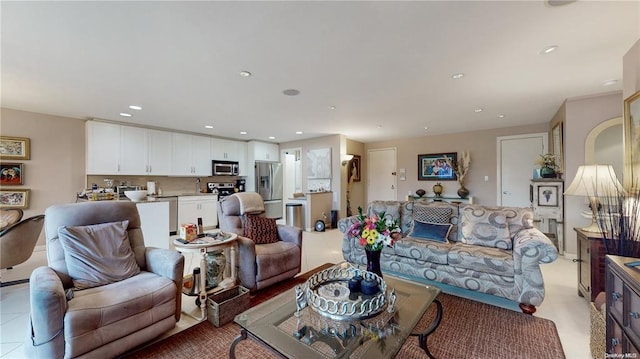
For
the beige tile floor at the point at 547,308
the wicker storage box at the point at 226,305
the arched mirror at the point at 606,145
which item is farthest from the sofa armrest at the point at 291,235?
the arched mirror at the point at 606,145

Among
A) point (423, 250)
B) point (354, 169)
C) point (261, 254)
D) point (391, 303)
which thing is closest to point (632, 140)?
point (423, 250)

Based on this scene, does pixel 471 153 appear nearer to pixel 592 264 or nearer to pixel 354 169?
pixel 354 169

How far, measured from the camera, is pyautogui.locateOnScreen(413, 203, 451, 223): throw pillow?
10.1ft

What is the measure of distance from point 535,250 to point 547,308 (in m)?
0.67

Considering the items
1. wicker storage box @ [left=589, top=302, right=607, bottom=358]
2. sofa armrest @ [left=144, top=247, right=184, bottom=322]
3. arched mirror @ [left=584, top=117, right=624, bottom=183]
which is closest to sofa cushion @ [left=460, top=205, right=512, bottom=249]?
wicker storage box @ [left=589, top=302, right=607, bottom=358]

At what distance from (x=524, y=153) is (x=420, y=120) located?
8.60ft

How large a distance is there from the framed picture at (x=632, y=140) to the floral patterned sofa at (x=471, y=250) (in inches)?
30.4

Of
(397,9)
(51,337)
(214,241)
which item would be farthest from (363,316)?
(397,9)

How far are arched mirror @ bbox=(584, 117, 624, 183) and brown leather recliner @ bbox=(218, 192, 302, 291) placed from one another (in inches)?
162

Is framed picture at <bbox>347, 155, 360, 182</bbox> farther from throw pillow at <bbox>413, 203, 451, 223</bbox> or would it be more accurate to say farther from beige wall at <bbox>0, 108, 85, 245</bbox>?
beige wall at <bbox>0, 108, 85, 245</bbox>

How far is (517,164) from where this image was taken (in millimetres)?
5402

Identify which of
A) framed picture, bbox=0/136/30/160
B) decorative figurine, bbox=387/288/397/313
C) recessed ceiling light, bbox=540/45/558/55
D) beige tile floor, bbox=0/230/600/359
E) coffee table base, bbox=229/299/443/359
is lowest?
beige tile floor, bbox=0/230/600/359

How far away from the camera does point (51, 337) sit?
4.59 ft

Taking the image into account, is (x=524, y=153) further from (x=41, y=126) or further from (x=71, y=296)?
(x=41, y=126)
